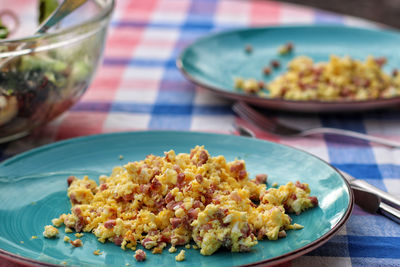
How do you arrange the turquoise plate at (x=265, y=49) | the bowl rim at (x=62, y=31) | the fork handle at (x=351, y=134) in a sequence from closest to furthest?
the bowl rim at (x=62, y=31) → the fork handle at (x=351, y=134) → the turquoise plate at (x=265, y=49)

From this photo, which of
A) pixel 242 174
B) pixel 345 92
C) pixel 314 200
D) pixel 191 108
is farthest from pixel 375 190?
pixel 191 108

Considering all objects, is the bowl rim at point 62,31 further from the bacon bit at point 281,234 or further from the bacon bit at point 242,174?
the bacon bit at point 281,234

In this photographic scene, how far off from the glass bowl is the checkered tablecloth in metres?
0.14

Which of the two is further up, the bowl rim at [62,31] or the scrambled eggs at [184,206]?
the bowl rim at [62,31]

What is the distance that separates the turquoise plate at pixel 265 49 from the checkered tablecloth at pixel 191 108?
9 cm

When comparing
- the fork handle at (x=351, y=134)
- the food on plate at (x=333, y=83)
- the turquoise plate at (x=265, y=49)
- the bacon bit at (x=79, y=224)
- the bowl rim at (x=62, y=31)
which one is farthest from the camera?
the turquoise plate at (x=265, y=49)

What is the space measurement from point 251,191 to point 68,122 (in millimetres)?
802

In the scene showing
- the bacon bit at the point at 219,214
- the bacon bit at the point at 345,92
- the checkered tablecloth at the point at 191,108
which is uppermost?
the bacon bit at the point at 219,214

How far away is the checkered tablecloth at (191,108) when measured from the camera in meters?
1.20

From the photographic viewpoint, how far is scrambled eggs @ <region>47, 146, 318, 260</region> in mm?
1054

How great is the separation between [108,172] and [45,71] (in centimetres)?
34

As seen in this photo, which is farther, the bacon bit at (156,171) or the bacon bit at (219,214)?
the bacon bit at (156,171)

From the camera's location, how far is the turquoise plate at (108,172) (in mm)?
1036

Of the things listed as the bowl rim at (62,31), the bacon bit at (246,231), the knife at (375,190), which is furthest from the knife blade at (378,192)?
the bowl rim at (62,31)
